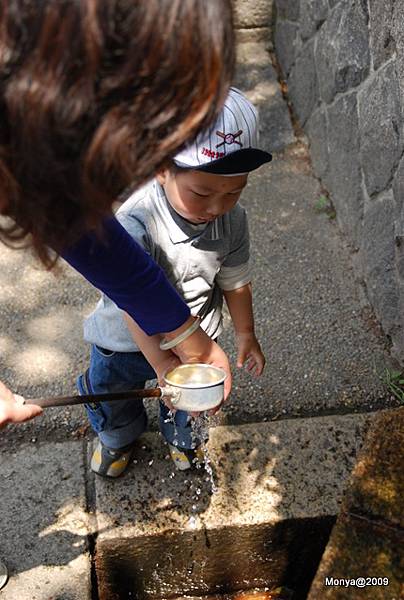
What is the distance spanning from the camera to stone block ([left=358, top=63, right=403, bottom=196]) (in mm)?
2461

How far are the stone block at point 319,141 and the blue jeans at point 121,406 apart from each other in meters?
1.73

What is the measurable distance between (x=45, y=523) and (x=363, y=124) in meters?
1.90

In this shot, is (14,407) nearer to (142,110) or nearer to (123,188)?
(123,188)

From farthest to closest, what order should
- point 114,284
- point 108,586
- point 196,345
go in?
point 108,586 → point 196,345 → point 114,284

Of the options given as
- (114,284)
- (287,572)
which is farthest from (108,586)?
(114,284)

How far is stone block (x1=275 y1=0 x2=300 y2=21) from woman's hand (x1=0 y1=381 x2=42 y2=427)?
115 inches

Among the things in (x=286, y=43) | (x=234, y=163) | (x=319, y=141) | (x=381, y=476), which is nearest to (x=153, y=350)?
(x=234, y=163)

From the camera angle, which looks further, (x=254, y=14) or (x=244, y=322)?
(x=254, y=14)

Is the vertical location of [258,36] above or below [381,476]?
above

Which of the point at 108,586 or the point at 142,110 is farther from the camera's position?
the point at 108,586

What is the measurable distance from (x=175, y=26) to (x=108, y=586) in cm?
167

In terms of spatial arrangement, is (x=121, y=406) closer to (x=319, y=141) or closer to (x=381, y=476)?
A: (x=381, y=476)

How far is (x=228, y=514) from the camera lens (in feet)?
6.57

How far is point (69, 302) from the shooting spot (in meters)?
2.86
